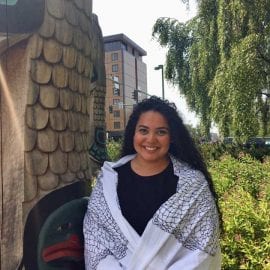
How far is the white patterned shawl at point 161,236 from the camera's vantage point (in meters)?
1.12

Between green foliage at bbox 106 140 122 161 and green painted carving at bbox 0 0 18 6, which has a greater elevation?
green painted carving at bbox 0 0 18 6

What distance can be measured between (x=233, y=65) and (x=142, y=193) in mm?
6031

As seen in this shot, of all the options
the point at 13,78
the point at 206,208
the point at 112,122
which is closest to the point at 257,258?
the point at 206,208

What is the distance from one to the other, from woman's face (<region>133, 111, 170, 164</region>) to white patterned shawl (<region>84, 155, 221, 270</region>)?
0.36ft

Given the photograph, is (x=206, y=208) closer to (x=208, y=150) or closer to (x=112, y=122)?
(x=208, y=150)

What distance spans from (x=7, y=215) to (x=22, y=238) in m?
0.07

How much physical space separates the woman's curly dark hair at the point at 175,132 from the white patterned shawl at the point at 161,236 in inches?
4.8

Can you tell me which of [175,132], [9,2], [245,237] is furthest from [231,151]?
[9,2]

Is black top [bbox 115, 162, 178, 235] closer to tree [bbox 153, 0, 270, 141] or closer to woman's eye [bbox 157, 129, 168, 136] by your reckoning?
woman's eye [bbox 157, 129, 168, 136]

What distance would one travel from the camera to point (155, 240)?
1.13 metres

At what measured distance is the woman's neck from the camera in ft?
4.28

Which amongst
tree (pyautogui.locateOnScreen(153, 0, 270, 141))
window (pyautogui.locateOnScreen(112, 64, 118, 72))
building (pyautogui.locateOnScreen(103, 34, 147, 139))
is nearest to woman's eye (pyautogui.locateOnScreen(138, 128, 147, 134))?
tree (pyautogui.locateOnScreen(153, 0, 270, 141))

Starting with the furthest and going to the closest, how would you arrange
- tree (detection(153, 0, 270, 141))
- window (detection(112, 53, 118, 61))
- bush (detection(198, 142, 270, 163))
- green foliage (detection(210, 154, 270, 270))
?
window (detection(112, 53, 118, 61)) < bush (detection(198, 142, 270, 163)) < tree (detection(153, 0, 270, 141)) < green foliage (detection(210, 154, 270, 270))

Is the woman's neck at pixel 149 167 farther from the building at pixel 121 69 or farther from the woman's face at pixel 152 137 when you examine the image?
the building at pixel 121 69
